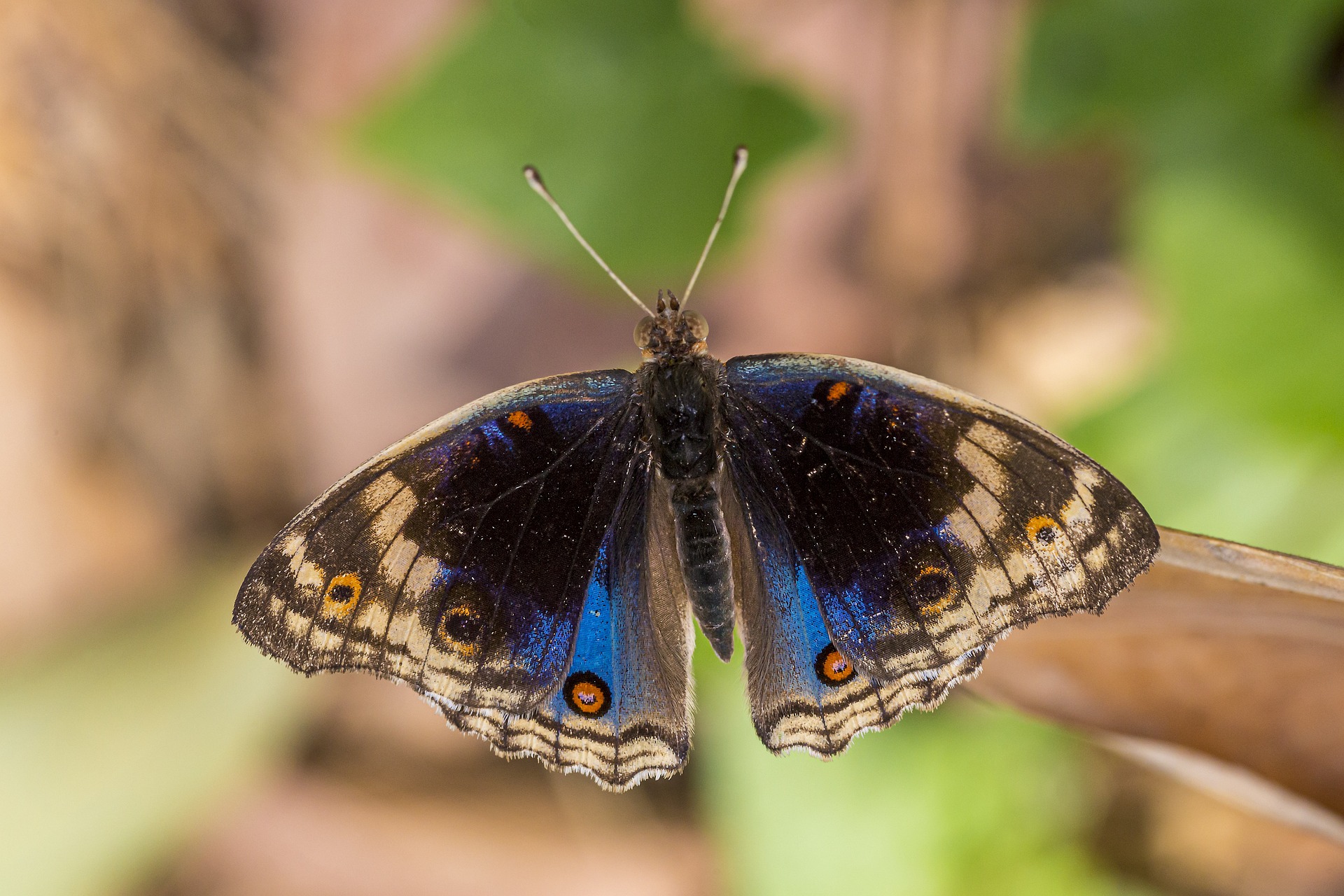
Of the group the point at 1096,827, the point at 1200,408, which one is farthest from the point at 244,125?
the point at 1096,827

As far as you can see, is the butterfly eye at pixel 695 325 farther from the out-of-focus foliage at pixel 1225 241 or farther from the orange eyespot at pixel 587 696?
the out-of-focus foliage at pixel 1225 241

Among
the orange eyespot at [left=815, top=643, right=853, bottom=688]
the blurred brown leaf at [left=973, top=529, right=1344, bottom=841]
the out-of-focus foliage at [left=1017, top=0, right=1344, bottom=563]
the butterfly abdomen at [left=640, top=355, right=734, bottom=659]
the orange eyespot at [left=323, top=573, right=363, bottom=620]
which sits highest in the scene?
the out-of-focus foliage at [left=1017, top=0, right=1344, bottom=563]

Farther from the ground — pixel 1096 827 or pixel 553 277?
pixel 553 277

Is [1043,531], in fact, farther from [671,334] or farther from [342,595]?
[342,595]

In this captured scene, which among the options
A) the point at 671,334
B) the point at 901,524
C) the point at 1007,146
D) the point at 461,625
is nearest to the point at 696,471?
the point at 671,334

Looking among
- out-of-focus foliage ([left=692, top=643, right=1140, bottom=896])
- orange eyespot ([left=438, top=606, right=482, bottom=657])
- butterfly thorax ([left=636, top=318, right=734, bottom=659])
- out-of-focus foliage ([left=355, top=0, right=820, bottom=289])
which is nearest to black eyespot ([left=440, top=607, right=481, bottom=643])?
orange eyespot ([left=438, top=606, right=482, bottom=657])

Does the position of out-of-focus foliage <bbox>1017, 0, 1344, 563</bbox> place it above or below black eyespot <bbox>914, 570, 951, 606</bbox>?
above

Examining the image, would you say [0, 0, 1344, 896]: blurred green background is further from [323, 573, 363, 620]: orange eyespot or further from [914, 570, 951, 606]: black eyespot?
[323, 573, 363, 620]: orange eyespot

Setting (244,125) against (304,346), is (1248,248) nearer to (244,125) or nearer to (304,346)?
(304,346)
